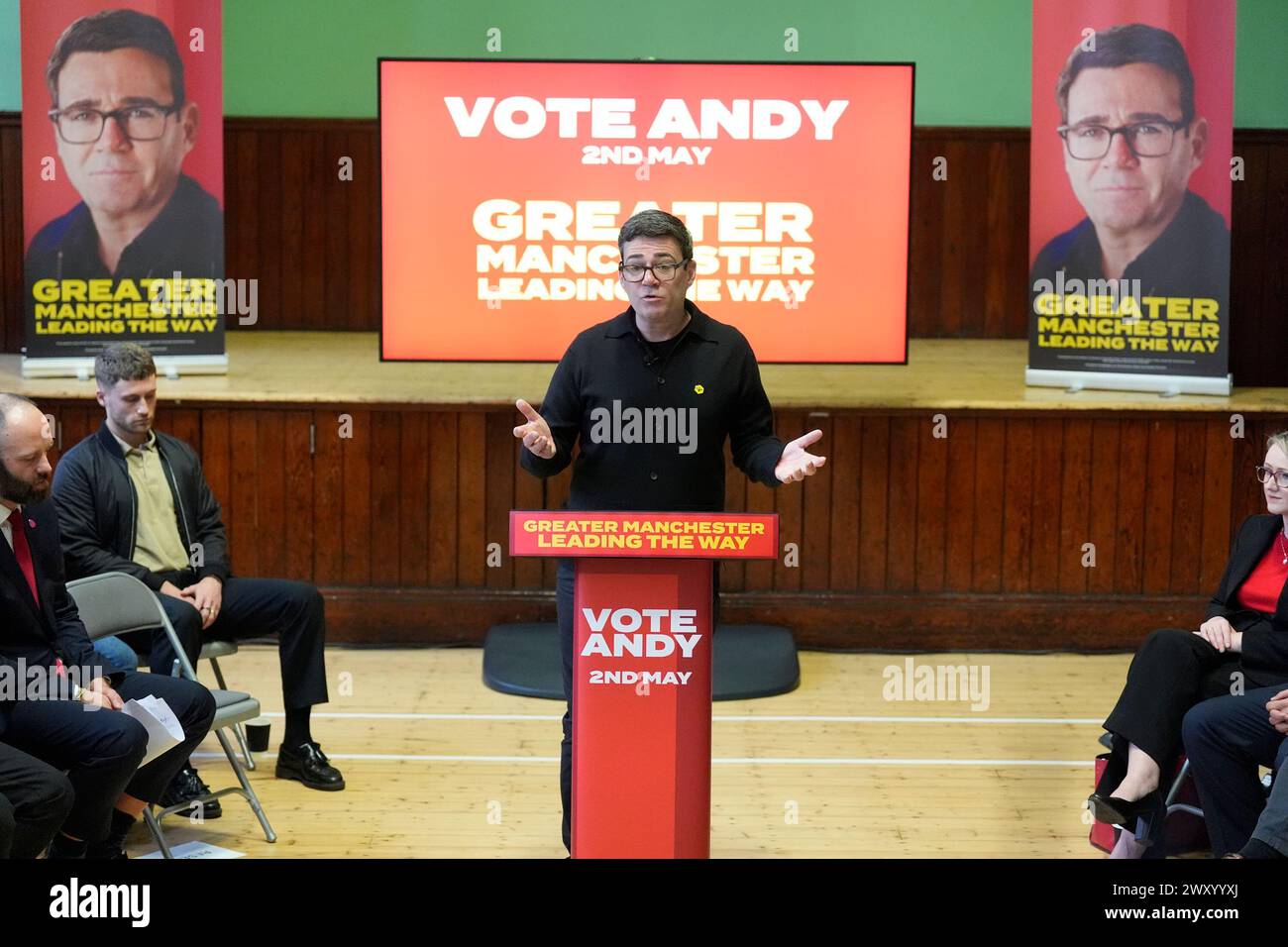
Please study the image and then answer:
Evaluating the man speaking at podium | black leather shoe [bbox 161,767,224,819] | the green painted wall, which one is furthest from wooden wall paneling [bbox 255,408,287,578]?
the green painted wall

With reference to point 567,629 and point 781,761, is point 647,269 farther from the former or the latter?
point 781,761

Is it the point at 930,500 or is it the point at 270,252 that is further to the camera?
the point at 270,252

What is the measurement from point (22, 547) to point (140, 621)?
30.9 inches

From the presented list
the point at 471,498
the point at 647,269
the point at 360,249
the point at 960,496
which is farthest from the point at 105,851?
the point at 360,249

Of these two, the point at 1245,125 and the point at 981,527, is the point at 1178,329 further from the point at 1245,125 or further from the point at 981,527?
the point at 1245,125

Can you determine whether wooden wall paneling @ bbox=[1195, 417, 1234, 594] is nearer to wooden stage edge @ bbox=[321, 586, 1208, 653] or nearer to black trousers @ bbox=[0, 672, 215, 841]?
wooden stage edge @ bbox=[321, 586, 1208, 653]

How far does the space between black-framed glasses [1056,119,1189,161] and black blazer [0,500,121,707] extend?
539 centimetres

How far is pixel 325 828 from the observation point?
18.1ft

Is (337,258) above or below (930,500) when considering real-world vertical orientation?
above

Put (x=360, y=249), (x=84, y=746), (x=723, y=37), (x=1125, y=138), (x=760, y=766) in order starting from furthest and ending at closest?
1. (x=360, y=249)
2. (x=723, y=37)
3. (x=1125, y=138)
4. (x=760, y=766)
5. (x=84, y=746)

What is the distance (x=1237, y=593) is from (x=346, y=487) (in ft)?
13.8

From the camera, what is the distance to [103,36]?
7.98 metres

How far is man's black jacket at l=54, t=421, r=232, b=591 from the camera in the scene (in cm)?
575

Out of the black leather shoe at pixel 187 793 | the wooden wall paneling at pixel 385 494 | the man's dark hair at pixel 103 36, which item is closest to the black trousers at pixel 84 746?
the black leather shoe at pixel 187 793
